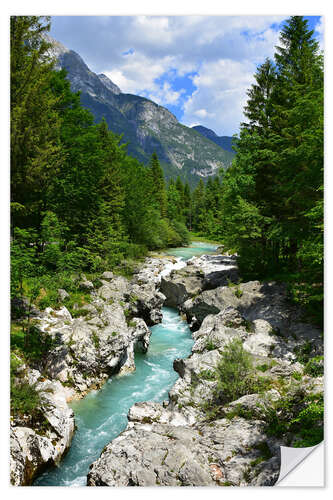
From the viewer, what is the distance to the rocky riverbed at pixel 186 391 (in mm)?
3834

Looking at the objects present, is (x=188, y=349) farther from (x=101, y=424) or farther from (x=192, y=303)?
(x=101, y=424)

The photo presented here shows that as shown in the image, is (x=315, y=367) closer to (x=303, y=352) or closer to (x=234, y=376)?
(x=303, y=352)

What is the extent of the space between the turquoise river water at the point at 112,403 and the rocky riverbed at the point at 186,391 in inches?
12.0

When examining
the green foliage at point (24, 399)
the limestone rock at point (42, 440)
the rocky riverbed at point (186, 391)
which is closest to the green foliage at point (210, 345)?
the rocky riverbed at point (186, 391)

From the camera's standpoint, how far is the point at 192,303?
13.2 meters

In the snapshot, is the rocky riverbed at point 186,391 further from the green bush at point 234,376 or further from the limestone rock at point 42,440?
the green bush at point 234,376

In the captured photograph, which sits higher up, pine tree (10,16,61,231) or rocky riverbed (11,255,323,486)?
pine tree (10,16,61,231)

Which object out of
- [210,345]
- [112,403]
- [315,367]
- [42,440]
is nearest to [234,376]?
[315,367]

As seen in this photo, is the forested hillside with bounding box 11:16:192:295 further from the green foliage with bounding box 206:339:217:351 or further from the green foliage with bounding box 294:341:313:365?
the green foliage with bounding box 294:341:313:365

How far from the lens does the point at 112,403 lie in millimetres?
7113

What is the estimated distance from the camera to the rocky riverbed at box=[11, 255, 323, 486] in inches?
151

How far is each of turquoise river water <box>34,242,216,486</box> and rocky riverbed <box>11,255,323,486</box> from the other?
30cm

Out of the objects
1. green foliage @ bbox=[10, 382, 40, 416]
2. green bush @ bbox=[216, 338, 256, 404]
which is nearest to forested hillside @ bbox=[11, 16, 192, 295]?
green foliage @ bbox=[10, 382, 40, 416]
